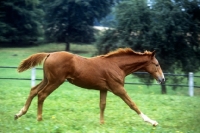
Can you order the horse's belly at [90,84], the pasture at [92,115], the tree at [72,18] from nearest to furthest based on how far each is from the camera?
1. the pasture at [92,115]
2. the horse's belly at [90,84]
3. the tree at [72,18]

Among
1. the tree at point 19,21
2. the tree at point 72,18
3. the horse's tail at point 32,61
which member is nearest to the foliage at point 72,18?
the tree at point 72,18

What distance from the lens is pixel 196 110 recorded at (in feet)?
35.3

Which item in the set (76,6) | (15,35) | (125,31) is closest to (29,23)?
(15,35)

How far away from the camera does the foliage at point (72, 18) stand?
1476 inches

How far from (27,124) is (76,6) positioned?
30186mm

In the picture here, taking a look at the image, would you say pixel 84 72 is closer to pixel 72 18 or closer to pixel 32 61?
pixel 32 61

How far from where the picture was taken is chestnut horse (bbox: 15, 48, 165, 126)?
27.1 feet

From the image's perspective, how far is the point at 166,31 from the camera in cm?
1875

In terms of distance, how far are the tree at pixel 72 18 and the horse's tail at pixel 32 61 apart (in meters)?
28.7

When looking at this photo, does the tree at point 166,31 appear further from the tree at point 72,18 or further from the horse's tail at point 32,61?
the tree at point 72,18

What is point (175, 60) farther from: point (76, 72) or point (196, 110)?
point (76, 72)

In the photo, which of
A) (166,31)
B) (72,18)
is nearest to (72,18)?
(72,18)

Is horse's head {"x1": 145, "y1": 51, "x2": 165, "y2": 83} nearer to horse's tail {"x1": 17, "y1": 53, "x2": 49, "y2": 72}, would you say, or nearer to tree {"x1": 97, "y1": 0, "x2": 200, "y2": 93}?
horse's tail {"x1": 17, "y1": 53, "x2": 49, "y2": 72}

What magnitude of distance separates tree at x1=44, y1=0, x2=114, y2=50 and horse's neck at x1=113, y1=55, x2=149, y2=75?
2855cm
